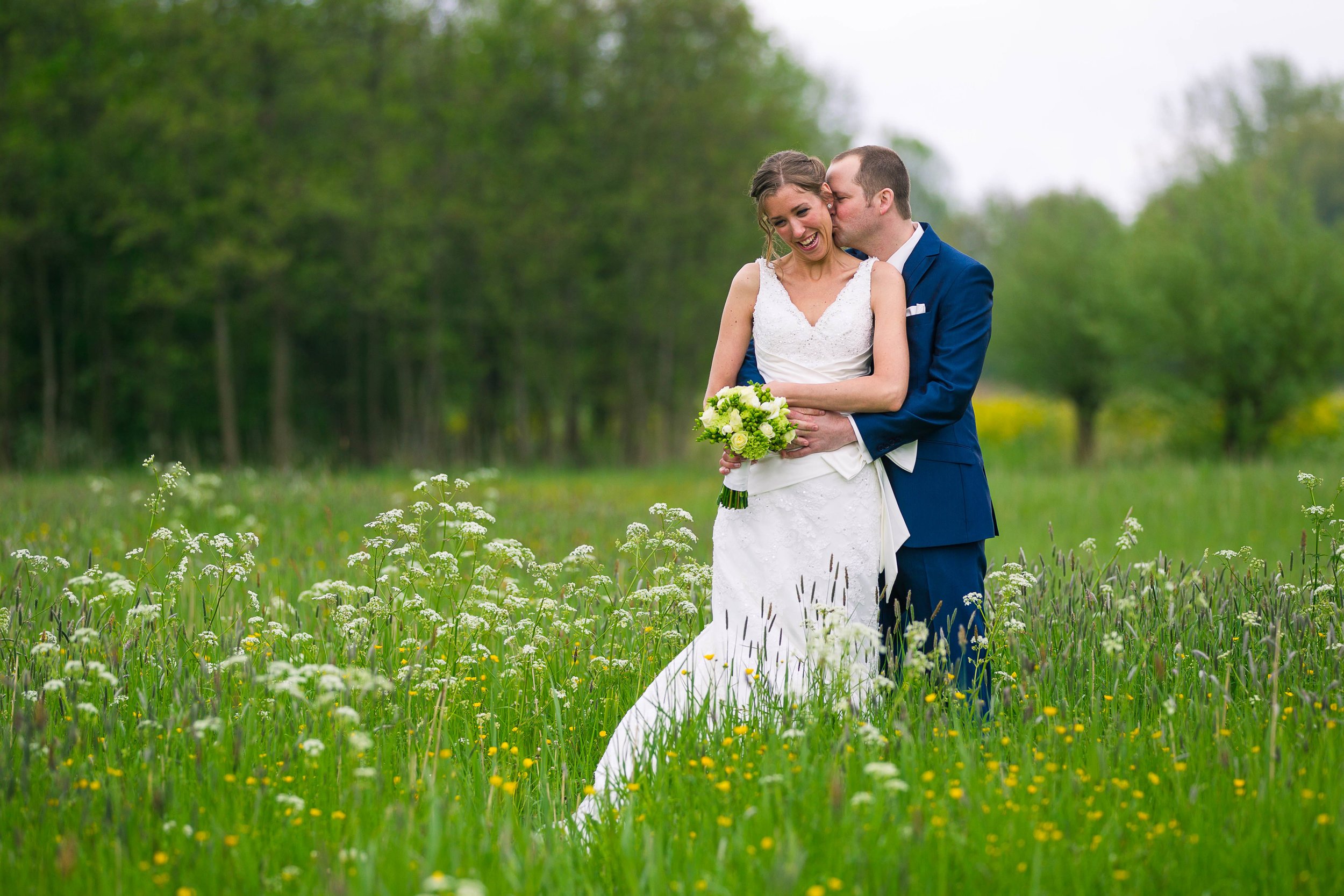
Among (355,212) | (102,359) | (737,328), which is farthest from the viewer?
(102,359)

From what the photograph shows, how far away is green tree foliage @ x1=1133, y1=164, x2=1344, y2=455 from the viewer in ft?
75.1

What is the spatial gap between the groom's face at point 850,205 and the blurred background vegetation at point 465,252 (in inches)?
630

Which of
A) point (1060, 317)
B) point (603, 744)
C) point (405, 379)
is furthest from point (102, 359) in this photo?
point (603, 744)

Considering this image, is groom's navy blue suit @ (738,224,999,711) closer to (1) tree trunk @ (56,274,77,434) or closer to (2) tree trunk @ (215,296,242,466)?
(2) tree trunk @ (215,296,242,466)

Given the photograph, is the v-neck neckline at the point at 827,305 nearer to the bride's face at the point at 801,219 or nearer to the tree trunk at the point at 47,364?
the bride's face at the point at 801,219

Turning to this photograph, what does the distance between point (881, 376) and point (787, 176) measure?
3.08ft

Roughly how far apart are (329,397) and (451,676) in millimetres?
30006

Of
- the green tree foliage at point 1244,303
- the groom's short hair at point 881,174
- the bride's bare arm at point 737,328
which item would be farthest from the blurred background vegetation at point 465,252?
the groom's short hair at point 881,174

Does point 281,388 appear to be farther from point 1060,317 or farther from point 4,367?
point 1060,317

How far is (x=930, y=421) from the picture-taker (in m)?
4.39

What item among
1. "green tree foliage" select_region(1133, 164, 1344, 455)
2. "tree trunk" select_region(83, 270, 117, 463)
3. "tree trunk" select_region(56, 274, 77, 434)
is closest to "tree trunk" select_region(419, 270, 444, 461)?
"tree trunk" select_region(83, 270, 117, 463)

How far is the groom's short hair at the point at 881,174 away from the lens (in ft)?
15.0

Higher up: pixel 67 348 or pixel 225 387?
pixel 67 348

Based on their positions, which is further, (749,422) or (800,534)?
(800,534)
